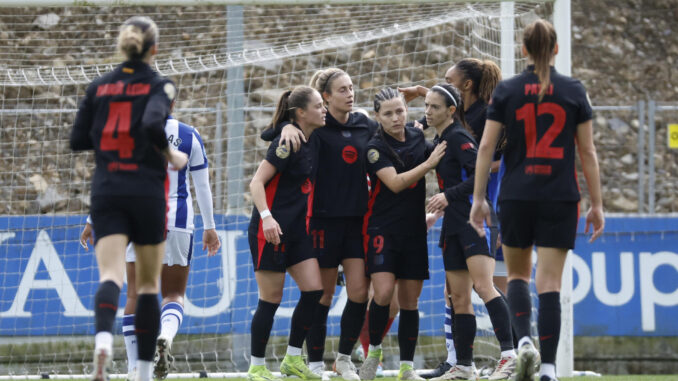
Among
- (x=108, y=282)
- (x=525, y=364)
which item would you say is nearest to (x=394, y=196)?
(x=525, y=364)

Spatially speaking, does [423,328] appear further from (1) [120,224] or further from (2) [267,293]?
(1) [120,224]

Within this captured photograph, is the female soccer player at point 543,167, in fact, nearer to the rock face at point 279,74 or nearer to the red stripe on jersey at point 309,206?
the red stripe on jersey at point 309,206

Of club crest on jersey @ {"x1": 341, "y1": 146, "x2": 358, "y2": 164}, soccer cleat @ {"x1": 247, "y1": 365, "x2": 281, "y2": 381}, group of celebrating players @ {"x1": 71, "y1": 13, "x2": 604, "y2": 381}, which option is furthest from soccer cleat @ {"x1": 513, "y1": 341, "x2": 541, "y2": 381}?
club crest on jersey @ {"x1": 341, "y1": 146, "x2": 358, "y2": 164}

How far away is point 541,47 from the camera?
504 centimetres

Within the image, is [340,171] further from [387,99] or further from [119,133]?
[119,133]

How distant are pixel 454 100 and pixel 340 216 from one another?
1098 mm

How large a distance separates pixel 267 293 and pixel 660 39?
1301cm

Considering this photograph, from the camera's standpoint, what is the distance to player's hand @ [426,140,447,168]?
252 inches

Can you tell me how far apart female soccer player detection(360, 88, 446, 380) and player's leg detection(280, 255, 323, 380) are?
1.24 ft

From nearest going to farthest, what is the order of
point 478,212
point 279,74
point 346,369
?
point 478,212, point 346,369, point 279,74

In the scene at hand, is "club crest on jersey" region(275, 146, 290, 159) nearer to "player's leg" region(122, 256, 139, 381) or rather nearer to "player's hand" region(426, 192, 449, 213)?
"player's hand" region(426, 192, 449, 213)

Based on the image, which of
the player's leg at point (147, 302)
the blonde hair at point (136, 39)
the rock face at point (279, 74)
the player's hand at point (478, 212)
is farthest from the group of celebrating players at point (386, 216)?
the rock face at point (279, 74)

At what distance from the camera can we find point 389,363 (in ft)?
32.2

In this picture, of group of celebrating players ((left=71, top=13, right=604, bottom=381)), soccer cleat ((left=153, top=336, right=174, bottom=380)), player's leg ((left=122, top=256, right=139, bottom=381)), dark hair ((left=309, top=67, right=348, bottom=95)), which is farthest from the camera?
dark hair ((left=309, top=67, right=348, bottom=95))
